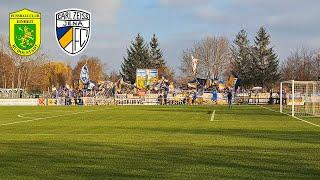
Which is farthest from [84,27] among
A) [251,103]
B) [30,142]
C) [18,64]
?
[18,64]

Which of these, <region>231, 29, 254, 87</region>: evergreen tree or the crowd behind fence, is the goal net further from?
<region>231, 29, 254, 87</region>: evergreen tree

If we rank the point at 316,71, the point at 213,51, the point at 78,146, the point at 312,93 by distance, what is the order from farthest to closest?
1. the point at 213,51
2. the point at 316,71
3. the point at 312,93
4. the point at 78,146

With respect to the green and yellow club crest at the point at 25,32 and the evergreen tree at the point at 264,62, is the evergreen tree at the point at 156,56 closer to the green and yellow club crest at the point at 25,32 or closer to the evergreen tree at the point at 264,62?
the evergreen tree at the point at 264,62

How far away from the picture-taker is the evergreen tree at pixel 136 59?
119125mm

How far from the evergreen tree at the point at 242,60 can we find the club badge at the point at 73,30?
7789 cm

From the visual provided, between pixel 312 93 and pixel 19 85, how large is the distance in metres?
71.9

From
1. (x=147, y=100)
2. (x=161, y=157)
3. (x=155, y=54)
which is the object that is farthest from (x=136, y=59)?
(x=161, y=157)

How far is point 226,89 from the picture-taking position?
86.2 metres

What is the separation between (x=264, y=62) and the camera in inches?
4272

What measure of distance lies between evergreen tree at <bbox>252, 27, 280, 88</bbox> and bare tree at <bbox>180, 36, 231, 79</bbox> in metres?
6.16

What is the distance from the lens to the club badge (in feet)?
101

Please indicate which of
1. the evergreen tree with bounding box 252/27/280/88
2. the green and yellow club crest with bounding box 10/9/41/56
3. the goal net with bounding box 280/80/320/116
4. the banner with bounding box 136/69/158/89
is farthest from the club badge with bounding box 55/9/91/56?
the evergreen tree with bounding box 252/27/280/88

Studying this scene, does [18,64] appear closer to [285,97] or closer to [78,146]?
[285,97]

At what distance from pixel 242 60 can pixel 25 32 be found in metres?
79.0
